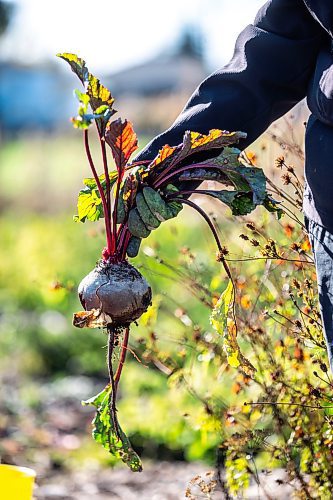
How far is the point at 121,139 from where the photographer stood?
2.02 m

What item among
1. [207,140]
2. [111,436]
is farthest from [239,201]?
[111,436]

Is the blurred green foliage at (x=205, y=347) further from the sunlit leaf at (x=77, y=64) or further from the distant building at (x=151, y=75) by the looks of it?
the distant building at (x=151, y=75)

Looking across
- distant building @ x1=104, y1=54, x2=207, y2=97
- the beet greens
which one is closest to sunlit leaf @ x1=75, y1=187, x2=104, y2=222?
the beet greens

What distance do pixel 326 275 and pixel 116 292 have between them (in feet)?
1.57

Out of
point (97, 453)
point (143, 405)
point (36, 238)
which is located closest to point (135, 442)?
point (97, 453)

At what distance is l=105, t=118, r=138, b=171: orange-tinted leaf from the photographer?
200 cm

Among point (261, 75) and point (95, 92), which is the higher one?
point (261, 75)

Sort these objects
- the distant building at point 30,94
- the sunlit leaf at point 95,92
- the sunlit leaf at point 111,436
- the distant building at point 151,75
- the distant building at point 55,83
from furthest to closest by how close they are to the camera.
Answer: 1. the distant building at point 151,75
2. the distant building at point 30,94
3. the distant building at point 55,83
4. the sunlit leaf at point 111,436
5. the sunlit leaf at point 95,92

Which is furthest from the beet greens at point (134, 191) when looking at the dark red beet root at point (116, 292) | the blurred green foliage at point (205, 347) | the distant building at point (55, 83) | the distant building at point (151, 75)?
the distant building at point (151, 75)

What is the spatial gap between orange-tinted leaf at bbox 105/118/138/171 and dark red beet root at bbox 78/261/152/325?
0.24 m

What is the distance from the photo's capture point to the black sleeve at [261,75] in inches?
84.7

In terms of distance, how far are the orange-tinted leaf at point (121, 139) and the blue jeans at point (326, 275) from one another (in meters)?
0.47

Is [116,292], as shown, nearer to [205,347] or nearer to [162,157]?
[162,157]

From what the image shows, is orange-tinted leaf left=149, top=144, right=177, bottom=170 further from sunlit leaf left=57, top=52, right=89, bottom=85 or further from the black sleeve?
sunlit leaf left=57, top=52, right=89, bottom=85
